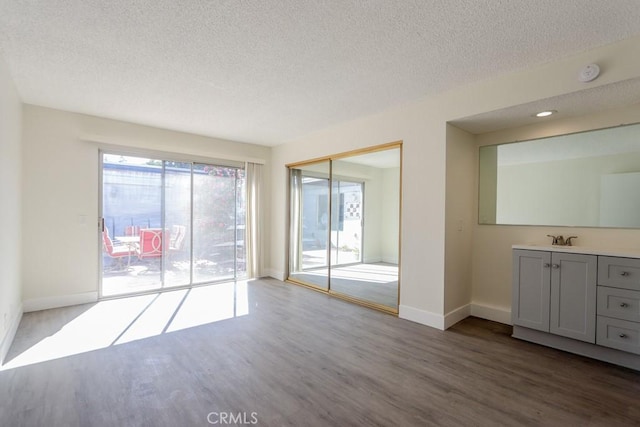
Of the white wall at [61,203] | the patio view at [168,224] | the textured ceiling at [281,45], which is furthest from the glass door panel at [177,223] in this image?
the textured ceiling at [281,45]

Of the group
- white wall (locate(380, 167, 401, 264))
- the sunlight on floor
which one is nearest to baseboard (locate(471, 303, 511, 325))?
white wall (locate(380, 167, 401, 264))

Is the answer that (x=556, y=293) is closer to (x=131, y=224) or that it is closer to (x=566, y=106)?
(x=566, y=106)

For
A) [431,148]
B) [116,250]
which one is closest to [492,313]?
[431,148]

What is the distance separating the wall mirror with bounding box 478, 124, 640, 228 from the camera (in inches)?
109

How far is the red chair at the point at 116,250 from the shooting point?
13.9 feet

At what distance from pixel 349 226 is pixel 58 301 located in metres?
4.17

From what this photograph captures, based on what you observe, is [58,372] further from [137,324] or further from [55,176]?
[55,176]

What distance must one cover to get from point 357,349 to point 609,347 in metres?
2.12

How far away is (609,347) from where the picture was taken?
8.27ft

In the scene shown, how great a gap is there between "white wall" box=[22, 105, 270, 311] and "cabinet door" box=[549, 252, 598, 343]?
547 centimetres

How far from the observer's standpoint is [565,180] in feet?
10.3

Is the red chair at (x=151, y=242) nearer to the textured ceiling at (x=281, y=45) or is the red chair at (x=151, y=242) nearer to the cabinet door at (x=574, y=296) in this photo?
the textured ceiling at (x=281, y=45)

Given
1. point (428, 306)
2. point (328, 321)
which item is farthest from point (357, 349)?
point (428, 306)

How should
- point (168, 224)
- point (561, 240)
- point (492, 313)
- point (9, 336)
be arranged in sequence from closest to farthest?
point (9, 336)
point (561, 240)
point (492, 313)
point (168, 224)
